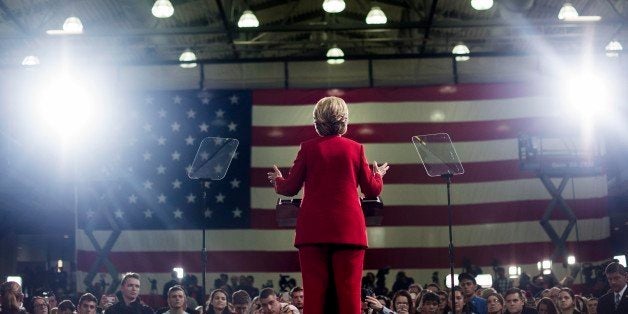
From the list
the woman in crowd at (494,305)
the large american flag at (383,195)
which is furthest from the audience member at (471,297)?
the large american flag at (383,195)

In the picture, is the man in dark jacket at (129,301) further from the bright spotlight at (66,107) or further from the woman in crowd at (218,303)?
the bright spotlight at (66,107)

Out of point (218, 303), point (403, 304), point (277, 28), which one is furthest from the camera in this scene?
point (277, 28)

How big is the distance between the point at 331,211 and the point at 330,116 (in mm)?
384

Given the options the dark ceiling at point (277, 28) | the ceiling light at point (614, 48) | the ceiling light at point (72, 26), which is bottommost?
the ceiling light at point (72, 26)

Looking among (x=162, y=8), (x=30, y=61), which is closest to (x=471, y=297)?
(x=162, y=8)

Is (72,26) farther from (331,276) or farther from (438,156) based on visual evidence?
(331,276)

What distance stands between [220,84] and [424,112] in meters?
4.88

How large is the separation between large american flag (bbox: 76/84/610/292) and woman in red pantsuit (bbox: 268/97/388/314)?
9882 millimetres

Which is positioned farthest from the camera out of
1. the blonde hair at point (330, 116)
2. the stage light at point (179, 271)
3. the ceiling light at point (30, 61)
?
the ceiling light at point (30, 61)

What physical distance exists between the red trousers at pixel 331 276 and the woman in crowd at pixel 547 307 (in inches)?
163

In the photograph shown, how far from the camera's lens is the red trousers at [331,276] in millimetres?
3082

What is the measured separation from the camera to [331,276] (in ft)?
10.3

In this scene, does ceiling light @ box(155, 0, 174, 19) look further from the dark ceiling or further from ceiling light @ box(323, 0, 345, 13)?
ceiling light @ box(323, 0, 345, 13)

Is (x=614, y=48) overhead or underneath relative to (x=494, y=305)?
overhead
